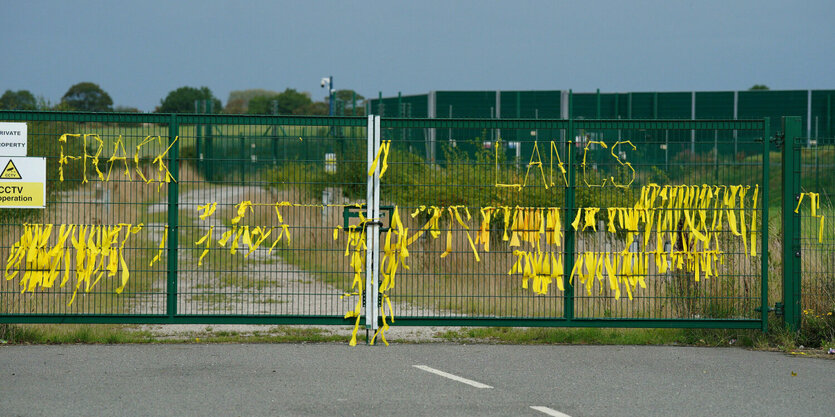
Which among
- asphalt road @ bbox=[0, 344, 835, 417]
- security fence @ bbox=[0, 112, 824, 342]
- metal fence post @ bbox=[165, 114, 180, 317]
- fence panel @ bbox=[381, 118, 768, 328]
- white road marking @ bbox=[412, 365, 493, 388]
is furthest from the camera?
fence panel @ bbox=[381, 118, 768, 328]

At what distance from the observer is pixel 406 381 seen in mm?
7812

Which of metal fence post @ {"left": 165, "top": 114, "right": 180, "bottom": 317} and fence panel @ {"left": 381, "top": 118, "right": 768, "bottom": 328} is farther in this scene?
fence panel @ {"left": 381, "top": 118, "right": 768, "bottom": 328}

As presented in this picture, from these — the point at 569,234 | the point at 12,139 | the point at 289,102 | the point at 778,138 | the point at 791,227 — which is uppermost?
the point at 289,102

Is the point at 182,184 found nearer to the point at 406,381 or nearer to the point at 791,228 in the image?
the point at 406,381

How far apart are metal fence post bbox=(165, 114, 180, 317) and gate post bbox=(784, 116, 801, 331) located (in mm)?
6306

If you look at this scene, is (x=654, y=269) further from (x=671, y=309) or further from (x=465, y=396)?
(x=465, y=396)

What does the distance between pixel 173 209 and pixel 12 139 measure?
6.08 feet

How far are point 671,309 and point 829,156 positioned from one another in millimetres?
2329

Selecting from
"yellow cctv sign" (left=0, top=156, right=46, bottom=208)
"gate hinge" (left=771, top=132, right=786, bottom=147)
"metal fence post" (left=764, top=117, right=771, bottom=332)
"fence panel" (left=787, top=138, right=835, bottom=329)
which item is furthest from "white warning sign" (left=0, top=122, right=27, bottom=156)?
"fence panel" (left=787, top=138, right=835, bottom=329)

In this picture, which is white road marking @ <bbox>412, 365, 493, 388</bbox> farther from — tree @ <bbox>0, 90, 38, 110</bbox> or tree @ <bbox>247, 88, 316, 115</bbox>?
tree @ <bbox>247, 88, 316, 115</bbox>

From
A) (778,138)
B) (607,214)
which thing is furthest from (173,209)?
(778,138)

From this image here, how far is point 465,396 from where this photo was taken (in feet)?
Result: 23.8

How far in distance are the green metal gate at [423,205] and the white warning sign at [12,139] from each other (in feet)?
0.45

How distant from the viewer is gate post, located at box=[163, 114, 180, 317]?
9.52 m
